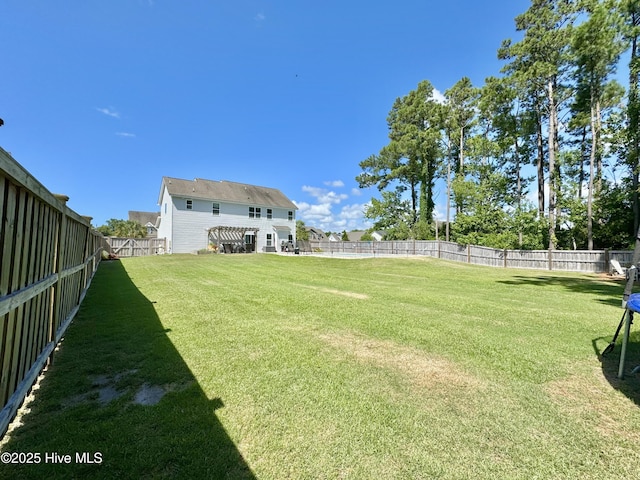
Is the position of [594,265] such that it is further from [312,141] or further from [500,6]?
[312,141]

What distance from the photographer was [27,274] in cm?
221

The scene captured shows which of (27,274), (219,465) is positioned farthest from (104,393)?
(219,465)

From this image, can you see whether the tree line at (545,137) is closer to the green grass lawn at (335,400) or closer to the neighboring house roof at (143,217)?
the green grass lawn at (335,400)

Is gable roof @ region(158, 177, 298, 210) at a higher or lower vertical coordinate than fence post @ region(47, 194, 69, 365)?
higher

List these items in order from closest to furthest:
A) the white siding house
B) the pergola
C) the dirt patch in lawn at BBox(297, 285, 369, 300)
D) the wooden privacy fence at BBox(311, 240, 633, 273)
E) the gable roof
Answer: the dirt patch in lawn at BBox(297, 285, 369, 300)
the wooden privacy fence at BBox(311, 240, 633, 273)
the white siding house
the gable roof
the pergola

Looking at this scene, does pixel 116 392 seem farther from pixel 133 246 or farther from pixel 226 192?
pixel 226 192

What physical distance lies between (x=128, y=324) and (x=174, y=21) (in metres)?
13.0

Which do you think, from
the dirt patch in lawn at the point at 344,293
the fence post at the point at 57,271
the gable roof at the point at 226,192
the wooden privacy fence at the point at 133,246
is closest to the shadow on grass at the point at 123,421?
the fence post at the point at 57,271

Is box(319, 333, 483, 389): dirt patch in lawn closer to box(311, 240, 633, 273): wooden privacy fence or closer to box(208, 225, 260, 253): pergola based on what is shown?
box(311, 240, 633, 273): wooden privacy fence

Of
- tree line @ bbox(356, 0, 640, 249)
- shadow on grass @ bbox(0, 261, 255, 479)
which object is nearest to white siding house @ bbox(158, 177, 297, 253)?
tree line @ bbox(356, 0, 640, 249)

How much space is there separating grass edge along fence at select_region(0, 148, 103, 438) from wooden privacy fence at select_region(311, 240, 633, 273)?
20.7 meters

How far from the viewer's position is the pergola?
2706 centimetres

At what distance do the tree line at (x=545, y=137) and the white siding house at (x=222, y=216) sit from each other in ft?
48.9

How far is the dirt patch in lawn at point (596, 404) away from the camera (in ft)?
6.80
